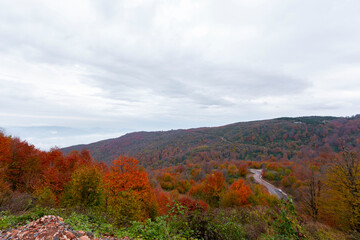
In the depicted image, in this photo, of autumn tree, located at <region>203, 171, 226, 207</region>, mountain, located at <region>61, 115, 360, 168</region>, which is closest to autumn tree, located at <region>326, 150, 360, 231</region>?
autumn tree, located at <region>203, 171, 226, 207</region>

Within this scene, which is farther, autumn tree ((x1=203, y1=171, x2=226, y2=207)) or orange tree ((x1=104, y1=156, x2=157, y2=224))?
autumn tree ((x1=203, y1=171, x2=226, y2=207))

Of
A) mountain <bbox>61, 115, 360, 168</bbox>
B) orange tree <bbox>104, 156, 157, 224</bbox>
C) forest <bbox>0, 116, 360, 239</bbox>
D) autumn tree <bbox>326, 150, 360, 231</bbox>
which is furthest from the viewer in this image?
mountain <bbox>61, 115, 360, 168</bbox>

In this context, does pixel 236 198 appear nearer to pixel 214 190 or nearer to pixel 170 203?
pixel 214 190

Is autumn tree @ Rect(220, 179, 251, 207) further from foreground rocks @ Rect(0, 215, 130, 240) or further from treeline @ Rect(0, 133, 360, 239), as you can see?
foreground rocks @ Rect(0, 215, 130, 240)

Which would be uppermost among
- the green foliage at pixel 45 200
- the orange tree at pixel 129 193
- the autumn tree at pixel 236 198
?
the green foliage at pixel 45 200

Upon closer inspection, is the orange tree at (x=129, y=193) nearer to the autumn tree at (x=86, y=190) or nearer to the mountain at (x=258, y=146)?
the autumn tree at (x=86, y=190)

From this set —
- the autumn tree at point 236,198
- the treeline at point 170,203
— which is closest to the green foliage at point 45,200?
the treeline at point 170,203

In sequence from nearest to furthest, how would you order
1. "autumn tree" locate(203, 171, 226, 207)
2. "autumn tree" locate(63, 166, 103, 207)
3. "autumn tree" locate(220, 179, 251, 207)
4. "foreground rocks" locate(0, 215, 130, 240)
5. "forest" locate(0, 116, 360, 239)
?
1. "foreground rocks" locate(0, 215, 130, 240)
2. "forest" locate(0, 116, 360, 239)
3. "autumn tree" locate(63, 166, 103, 207)
4. "autumn tree" locate(220, 179, 251, 207)
5. "autumn tree" locate(203, 171, 226, 207)

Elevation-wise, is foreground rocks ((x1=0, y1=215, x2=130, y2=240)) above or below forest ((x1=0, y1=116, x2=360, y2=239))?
above

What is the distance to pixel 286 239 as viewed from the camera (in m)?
6.09

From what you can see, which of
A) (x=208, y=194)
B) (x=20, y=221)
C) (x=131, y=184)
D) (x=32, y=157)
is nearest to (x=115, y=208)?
(x=131, y=184)

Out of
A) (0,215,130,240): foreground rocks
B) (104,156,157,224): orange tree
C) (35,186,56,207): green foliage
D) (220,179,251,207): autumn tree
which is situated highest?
(0,215,130,240): foreground rocks

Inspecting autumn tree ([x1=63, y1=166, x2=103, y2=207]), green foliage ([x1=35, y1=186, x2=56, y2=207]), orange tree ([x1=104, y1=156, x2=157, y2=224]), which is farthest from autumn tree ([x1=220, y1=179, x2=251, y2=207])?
green foliage ([x1=35, y1=186, x2=56, y2=207])

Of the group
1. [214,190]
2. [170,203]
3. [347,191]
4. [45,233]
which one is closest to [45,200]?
[45,233]
